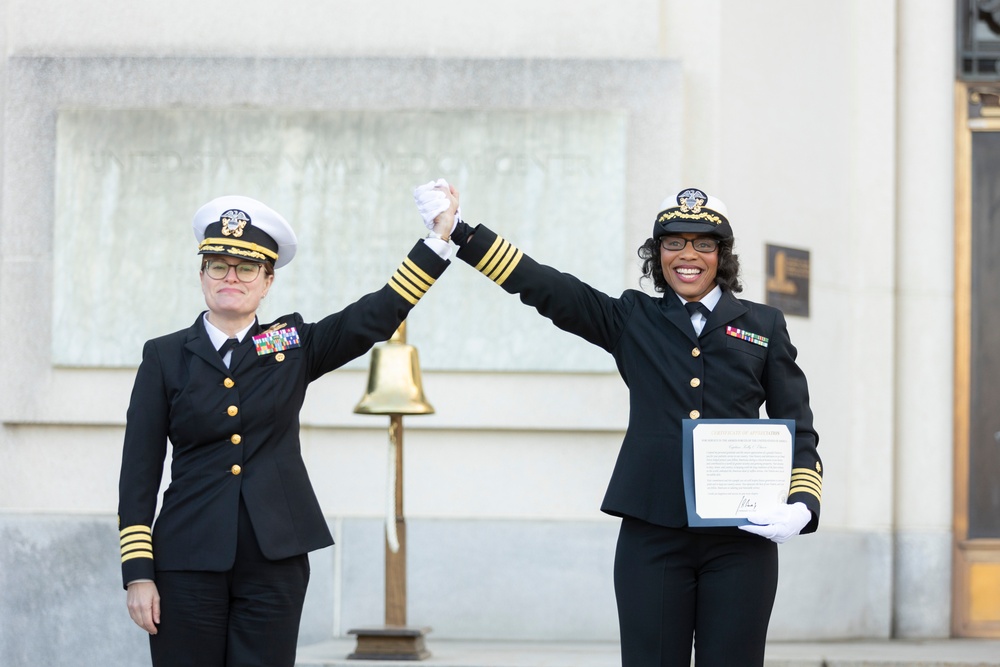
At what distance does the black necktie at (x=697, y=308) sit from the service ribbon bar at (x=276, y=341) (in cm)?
111

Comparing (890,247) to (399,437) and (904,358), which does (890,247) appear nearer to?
(904,358)

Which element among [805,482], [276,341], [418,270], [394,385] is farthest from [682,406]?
[394,385]

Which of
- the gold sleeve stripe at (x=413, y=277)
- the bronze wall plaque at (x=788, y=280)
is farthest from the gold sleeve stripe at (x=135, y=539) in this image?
the bronze wall plaque at (x=788, y=280)

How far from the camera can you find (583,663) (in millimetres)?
6234

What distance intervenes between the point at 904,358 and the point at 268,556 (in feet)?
16.5

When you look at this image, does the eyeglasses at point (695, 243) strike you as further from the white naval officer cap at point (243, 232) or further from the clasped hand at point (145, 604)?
the clasped hand at point (145, 604)

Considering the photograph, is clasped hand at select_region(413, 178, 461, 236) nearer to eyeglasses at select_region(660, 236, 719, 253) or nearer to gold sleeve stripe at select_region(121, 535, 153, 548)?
eyeglasses at select_region(660, 236, 719, 253)

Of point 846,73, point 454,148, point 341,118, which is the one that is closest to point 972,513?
point 846,73

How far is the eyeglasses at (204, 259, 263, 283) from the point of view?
3.96 meters

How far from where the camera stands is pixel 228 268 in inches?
156

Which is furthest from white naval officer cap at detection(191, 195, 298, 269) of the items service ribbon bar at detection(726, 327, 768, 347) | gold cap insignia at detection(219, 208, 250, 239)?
service ribbon bar at detection(726, 327, 768, 347)

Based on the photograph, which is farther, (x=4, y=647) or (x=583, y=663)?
(x=4, y=647)

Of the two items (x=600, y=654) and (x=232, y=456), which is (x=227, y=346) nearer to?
(x=232, y=456)

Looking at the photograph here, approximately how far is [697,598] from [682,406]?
1.73 ft
